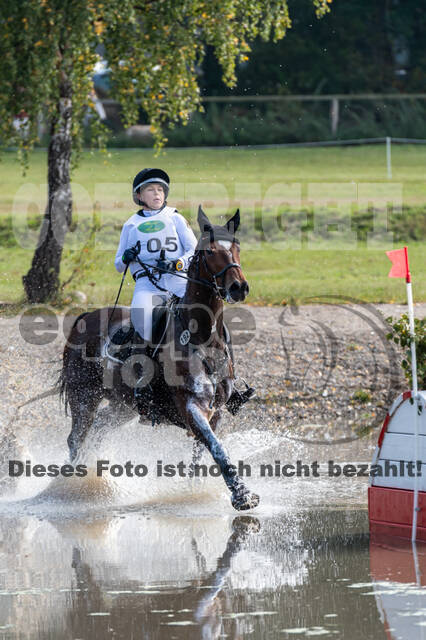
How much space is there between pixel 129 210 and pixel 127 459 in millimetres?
14326

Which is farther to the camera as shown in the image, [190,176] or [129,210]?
[190,176]

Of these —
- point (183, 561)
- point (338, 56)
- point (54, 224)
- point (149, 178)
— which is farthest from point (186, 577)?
point (338, 56)

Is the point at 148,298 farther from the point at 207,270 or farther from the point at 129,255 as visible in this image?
the point at 207,270

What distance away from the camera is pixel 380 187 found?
2645 cm

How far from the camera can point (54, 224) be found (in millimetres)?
16766

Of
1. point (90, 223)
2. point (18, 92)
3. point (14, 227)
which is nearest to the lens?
point (18, 92)

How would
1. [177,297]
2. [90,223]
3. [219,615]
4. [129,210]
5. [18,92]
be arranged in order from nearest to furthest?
[219,615] < [177,297] < [18,92] < [90,223] < [129,210]

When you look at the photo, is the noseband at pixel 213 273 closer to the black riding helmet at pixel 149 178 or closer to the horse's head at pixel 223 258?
the horse's head at pixel 223 258

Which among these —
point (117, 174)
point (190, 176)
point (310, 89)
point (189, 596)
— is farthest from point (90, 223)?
point (310, 89)

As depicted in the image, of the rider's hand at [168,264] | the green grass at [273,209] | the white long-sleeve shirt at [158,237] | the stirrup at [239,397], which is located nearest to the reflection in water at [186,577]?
the stirrup at [239,397]

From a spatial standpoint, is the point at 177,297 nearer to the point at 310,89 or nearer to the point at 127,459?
the point at 127,459

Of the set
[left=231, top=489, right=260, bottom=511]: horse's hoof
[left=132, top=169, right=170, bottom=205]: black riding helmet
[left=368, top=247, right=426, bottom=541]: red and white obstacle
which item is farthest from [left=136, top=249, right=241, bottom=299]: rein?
[left=231, top=489, right=260, bottom=511]: horse's hoof

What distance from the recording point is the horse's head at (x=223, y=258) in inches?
318

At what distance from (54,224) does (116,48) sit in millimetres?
2988
